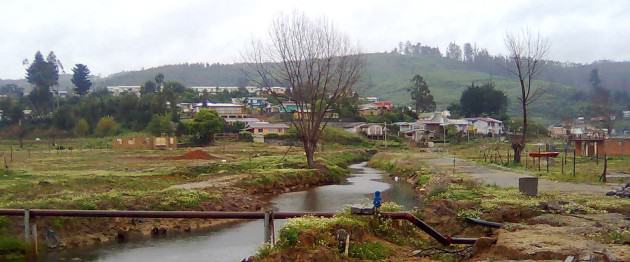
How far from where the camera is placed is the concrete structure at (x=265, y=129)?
3396 inches

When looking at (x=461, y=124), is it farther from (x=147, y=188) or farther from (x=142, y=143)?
(x=147, y=188)

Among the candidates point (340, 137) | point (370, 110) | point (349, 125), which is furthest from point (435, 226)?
point (370, 110)

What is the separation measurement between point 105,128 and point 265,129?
21860 mm

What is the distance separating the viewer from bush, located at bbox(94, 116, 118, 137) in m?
83.4

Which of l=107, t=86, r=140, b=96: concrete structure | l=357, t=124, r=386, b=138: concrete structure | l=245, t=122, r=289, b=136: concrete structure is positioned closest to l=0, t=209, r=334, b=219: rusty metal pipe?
l=245, t=122, r=289, b=136: concrete structure

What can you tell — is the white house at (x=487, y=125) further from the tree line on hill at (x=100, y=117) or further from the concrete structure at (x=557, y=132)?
the tree line on hill at (x=100, y=117)

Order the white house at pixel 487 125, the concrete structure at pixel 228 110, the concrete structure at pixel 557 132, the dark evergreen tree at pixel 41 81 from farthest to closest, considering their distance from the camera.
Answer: the concrete structure at pixel 228 110, the dark evergreen tree at pixel 41 81, the white house at pixel 487 125, the concrete structure at pixel 557 132

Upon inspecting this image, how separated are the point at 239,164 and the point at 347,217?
31329 mm

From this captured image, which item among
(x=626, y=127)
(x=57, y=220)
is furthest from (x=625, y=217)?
(x=626, y=127)

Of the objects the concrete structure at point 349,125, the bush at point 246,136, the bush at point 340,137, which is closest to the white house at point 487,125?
the concrete structure at point 349,125

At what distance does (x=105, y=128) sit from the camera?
83.8 metres

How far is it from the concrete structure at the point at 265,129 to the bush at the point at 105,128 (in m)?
18.2

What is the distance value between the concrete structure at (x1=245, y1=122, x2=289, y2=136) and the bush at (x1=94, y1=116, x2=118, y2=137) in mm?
18160

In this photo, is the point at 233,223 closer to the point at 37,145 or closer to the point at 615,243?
the point at 615,243
